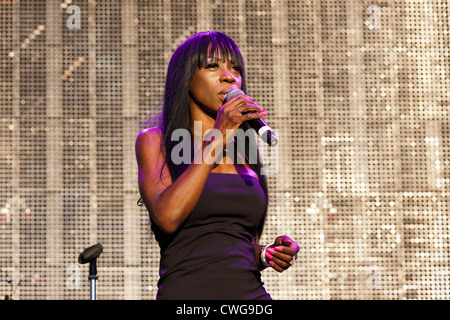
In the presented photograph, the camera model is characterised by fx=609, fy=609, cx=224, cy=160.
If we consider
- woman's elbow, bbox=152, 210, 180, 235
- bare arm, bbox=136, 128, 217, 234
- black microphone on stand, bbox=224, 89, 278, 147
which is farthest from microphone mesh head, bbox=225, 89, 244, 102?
woman's elbow, bbox=152, 210, 180, 235

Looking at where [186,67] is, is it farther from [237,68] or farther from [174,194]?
[174,194]

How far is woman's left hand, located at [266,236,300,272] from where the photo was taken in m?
1.54

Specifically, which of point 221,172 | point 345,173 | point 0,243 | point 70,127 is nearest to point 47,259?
point 0,243

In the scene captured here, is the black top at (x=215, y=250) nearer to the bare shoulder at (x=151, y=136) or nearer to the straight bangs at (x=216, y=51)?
the bare shoulder at (x=151, y=136)

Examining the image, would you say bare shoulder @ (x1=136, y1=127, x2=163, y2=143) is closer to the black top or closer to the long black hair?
the long black hair

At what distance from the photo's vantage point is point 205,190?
140 cm

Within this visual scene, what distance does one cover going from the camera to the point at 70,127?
4.19 meters

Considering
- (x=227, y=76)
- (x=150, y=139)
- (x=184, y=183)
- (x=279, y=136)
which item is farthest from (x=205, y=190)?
(x=279, y=136)

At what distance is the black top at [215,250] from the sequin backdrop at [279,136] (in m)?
2.75

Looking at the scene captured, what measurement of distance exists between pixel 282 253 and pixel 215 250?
24cm

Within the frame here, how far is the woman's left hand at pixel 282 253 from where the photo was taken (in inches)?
60.6

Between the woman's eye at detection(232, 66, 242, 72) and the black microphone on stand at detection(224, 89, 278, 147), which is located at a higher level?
the woman's eye at detection(232, 66, 242, 72)

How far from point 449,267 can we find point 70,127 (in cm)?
282

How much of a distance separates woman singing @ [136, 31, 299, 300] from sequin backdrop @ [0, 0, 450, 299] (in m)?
2.65
